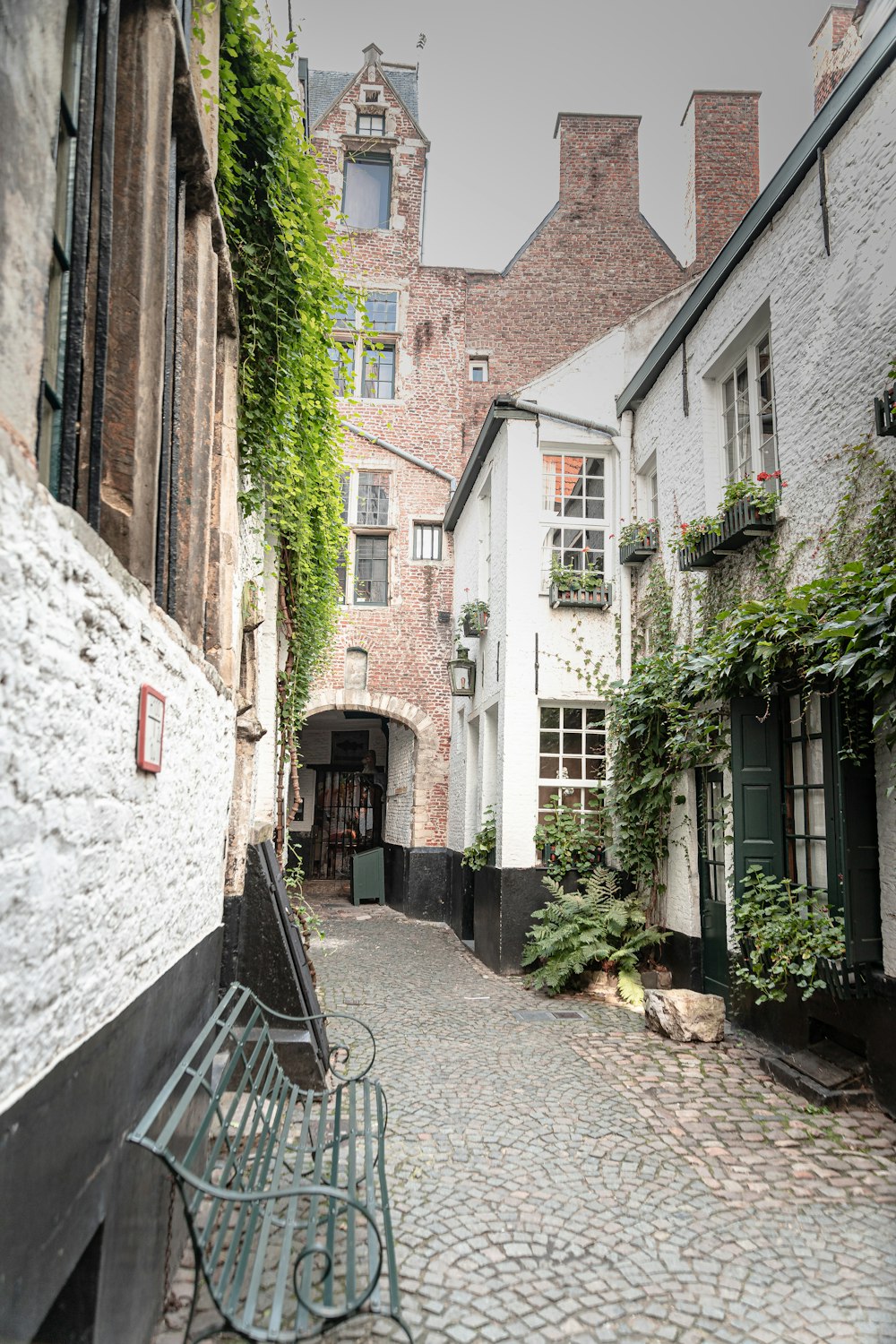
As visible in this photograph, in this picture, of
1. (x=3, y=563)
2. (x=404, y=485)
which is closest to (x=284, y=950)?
(x=3, y=563)

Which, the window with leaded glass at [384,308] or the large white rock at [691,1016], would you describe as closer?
the large white rock at [691,1016]

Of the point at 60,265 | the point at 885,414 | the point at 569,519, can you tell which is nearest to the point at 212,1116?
the point at 60,265

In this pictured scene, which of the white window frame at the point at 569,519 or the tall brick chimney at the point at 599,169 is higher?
the tall brick chimney at the point at 599,169

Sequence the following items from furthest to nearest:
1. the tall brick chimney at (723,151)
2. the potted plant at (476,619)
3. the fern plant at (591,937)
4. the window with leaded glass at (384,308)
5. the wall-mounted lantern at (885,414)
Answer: the window with leaded glass at (384,308) → the tall brick chimney at (723,151) → the potted plant at (476,619) → the fern plant at (591,937) → the wall-mounted lantern at (885,414)

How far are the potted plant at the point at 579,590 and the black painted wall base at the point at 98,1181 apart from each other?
281 inches

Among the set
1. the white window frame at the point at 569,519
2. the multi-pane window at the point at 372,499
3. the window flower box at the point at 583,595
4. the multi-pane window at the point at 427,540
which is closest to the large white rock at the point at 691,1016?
the window flower box at the point at 583,595

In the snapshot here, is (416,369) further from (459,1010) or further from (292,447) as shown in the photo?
(459,1010)

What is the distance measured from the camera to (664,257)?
15.1 m

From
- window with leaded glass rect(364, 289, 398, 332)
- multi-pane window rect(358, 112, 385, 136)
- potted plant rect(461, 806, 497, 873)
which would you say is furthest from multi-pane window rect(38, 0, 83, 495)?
multi-pane window rect(358, 112, 385, 136)

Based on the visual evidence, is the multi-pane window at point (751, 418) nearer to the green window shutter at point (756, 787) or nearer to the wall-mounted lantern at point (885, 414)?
the wall-mounted lantern at point (885, 414)

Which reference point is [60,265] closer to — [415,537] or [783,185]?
[783,185]

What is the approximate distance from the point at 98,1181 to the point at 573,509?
8988 mm

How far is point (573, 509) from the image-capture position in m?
10.1

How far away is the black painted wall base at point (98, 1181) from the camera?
1448 millimetres
